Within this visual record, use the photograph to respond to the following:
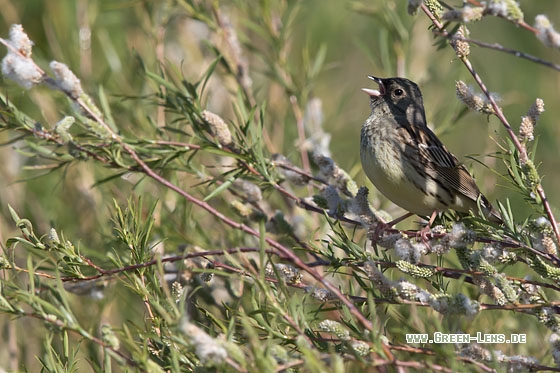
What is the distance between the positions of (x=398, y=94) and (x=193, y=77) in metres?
0.90

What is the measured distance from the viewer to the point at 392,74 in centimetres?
305

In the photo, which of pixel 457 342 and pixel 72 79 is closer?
pixel 457 342

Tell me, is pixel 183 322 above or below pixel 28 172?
above

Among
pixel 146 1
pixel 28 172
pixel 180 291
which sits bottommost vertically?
pixel 28 172

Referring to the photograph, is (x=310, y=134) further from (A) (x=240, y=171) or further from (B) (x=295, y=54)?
(B) (x=295, y=54)

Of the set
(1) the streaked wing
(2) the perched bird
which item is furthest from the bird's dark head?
(1) the streaked wing

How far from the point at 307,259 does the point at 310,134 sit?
687 mm

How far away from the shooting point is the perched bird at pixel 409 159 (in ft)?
8.71

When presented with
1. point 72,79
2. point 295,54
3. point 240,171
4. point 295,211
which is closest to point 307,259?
point 295,211

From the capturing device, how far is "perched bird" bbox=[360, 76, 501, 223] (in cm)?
266

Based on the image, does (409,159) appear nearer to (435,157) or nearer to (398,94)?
(435,157)

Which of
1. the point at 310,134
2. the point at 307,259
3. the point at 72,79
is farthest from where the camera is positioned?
the point at 310,134

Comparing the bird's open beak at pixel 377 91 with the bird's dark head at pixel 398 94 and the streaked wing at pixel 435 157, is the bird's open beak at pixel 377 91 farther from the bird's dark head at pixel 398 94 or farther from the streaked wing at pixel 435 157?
the streaked wing at pixel 435 157

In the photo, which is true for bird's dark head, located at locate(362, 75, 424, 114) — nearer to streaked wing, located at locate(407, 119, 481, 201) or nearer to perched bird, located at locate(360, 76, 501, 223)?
perched bird, located at locate(360, 76, 501, 223)
